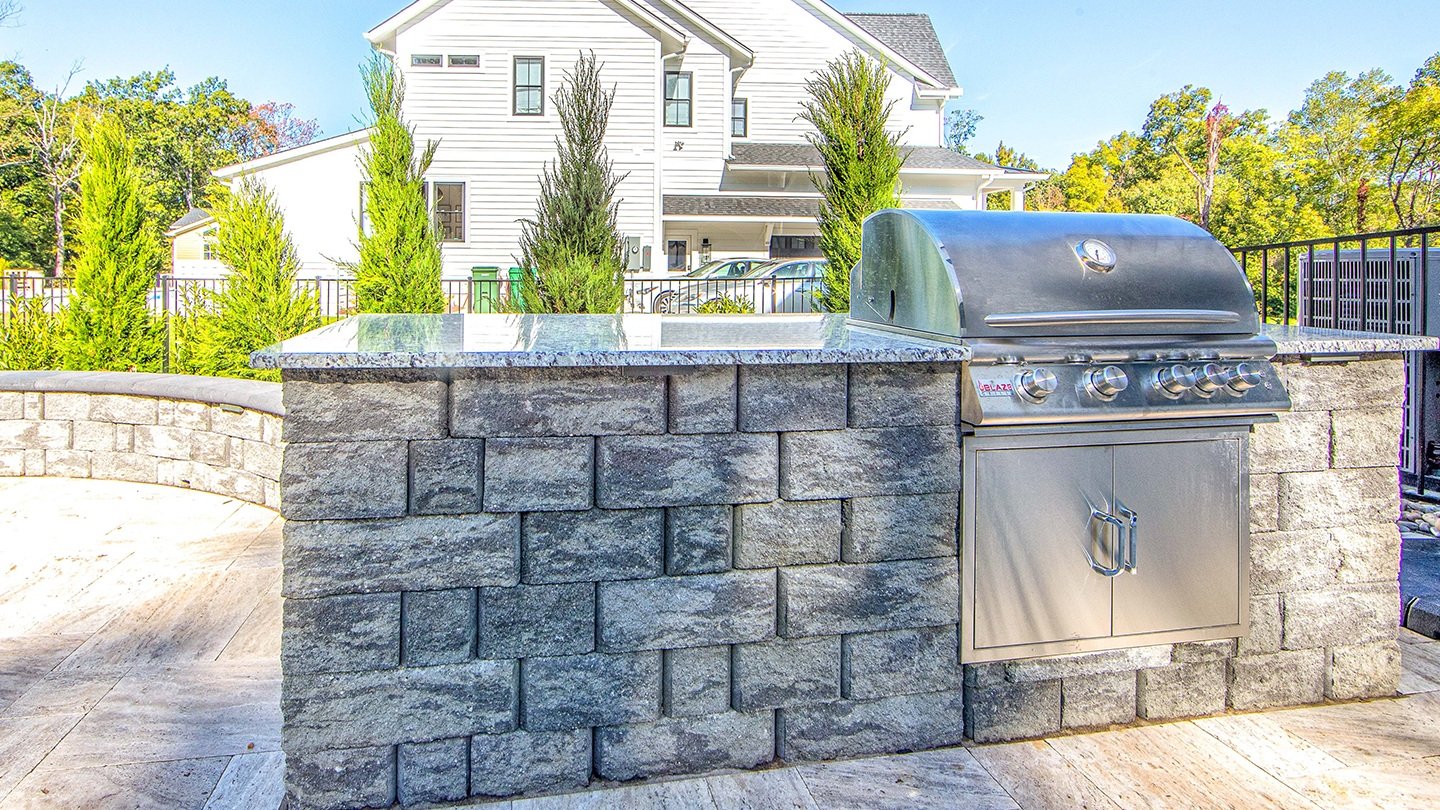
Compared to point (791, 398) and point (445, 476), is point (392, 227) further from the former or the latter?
point (791, 398)

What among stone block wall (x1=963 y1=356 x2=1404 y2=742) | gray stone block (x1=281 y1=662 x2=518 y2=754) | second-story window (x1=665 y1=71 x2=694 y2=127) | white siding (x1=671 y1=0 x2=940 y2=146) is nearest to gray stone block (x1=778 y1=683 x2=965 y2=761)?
stone block wall (x1=963 y1=356 x2=1404 y2=742)

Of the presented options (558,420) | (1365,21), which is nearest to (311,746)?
(558,420)

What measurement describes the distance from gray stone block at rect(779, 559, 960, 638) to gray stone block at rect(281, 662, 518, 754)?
700 mm

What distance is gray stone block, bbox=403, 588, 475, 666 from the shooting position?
2.16m

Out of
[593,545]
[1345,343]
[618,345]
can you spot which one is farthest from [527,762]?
[1345,343]

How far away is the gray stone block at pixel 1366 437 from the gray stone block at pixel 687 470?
174cm

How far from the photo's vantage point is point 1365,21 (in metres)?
31.7

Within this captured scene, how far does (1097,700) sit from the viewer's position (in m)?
2.62

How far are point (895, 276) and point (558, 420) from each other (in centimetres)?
118

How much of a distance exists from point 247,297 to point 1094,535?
23.1 feet

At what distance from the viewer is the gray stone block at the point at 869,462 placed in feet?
7.67

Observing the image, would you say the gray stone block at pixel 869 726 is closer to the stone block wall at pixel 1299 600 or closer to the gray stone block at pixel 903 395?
the stone block wall at pixel 1299 600

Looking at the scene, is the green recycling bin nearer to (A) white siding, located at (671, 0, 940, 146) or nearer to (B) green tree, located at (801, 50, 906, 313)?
(B) green tree, located at (801, 50, 906, 313)

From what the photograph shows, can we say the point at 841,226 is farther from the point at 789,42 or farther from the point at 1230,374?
the point at 789,42
